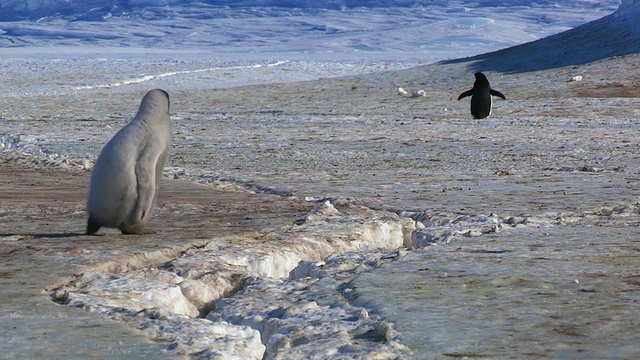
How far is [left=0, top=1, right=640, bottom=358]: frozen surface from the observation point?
108 inches

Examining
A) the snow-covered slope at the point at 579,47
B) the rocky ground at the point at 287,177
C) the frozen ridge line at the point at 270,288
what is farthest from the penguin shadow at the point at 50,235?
the snow-covered slope at the point at 579,47

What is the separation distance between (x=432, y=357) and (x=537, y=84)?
57.1 feet

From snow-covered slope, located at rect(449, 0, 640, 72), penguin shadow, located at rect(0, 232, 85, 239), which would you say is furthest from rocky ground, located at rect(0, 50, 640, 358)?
snow-covered slope, located at rect(449, 0, 640, 72)

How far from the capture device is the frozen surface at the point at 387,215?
2746 mm

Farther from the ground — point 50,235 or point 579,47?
point 579,47

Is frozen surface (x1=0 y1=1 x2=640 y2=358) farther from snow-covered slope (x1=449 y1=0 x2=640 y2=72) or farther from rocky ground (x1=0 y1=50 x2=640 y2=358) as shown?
snow-covered slope (x1=449 y1=0 x2=640 y2=72)

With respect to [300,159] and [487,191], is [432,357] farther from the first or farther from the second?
[300,159]

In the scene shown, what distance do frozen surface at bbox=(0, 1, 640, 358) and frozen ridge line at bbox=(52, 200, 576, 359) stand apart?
0.01 metres

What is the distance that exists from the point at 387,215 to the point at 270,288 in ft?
6.22

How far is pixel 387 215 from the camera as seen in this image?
522 cm

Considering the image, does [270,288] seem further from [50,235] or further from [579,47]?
[579,47]

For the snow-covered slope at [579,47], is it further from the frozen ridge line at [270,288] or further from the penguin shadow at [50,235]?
the penguin shadow at [50,235]

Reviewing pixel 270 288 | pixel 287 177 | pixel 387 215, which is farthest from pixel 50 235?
pixel 287 177

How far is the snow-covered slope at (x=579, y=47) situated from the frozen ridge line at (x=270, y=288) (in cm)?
1778
